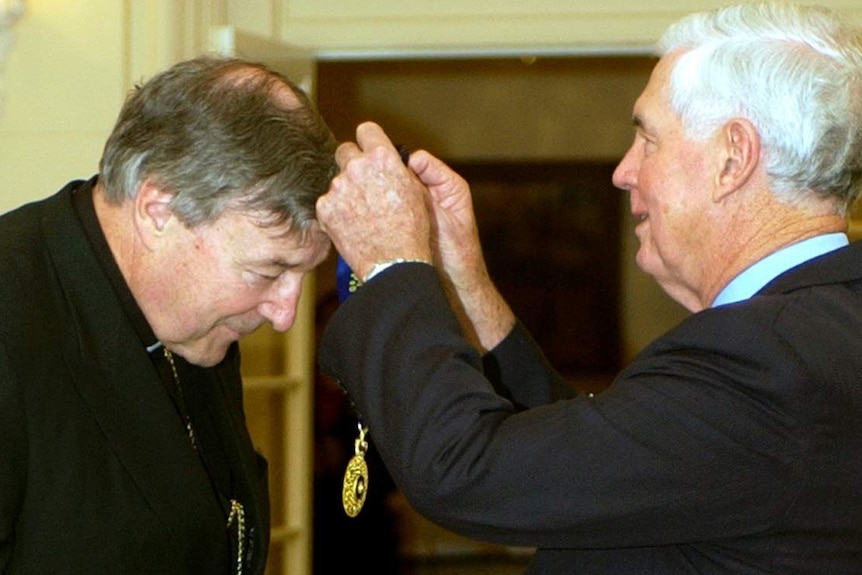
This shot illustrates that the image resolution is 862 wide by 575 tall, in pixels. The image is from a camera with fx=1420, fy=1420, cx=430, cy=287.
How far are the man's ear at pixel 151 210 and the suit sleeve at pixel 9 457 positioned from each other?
307 millimetres

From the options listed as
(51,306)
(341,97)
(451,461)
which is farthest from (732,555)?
(341,97)

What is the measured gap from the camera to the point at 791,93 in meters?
1.78

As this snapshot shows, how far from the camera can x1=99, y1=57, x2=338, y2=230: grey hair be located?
212 centimetres

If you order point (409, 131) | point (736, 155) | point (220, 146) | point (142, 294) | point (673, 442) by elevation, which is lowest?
point (409, 131)

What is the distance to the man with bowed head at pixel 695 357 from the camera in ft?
5.40

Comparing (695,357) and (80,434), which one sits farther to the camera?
(80,434)

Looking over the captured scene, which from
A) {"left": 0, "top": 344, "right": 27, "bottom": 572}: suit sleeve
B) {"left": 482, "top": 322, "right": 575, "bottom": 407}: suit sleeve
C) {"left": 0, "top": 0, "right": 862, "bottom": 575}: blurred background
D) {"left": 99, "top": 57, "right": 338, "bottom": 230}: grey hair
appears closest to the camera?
{"left": 0, "top": 344, "right": 27, "bottom": 572}: suit sleeve

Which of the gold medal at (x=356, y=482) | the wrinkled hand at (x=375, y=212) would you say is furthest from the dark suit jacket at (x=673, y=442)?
the gold medal at (x=356, y=482)

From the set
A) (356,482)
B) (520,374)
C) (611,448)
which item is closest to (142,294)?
(356,482)

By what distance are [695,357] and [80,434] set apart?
2.98 feet

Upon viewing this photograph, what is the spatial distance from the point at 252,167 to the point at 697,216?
0.68 metres

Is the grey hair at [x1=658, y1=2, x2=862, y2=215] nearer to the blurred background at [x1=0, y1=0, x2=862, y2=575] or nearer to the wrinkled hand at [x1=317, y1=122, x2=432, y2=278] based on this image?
the wrinkled hand at [x1=317, y1=122, x2=432, y2=278]

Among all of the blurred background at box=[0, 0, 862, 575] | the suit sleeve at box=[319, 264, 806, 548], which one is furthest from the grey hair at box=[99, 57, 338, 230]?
the blurred background at box=[0, 0, 862, 575]

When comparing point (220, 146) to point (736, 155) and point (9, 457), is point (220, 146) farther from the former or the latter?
point (736, 155)
